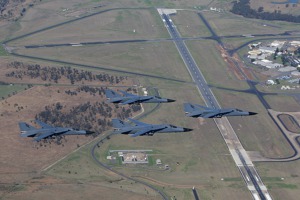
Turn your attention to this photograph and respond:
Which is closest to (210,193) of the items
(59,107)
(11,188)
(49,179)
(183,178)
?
(183,178)

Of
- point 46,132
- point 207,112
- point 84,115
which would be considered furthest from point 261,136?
point 46,132

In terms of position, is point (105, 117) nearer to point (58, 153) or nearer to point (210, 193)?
point (58, 153)

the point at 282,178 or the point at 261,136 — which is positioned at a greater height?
the point at 261,136

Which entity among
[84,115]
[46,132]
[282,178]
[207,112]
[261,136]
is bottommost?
[282,178]

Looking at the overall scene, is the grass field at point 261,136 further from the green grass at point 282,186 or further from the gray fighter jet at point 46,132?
the gray fighter jet at point 46,132

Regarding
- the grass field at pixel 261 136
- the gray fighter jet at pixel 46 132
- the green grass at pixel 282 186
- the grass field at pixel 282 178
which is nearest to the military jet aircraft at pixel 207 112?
the gray fighter jet at pixel 46 132

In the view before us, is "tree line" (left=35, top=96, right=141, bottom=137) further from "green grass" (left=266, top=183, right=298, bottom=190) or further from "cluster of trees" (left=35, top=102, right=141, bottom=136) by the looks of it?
"green grass" (left=266, top=183, right=298, bottom=190)

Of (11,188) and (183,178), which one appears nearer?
(11,188)

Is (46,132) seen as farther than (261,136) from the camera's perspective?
No

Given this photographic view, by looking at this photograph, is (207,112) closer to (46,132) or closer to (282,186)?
(46,132)
